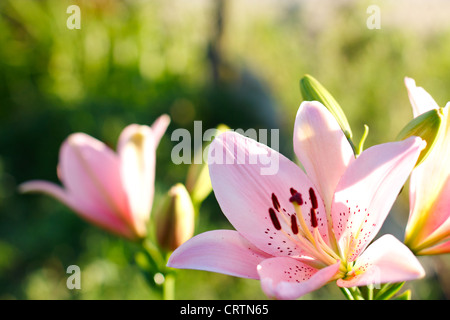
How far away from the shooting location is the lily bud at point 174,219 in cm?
51

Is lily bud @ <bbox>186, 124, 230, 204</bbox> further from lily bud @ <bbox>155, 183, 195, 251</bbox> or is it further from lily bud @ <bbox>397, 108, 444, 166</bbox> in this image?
lily bud @ <bbox>397, 108, 444, 166</bbox>

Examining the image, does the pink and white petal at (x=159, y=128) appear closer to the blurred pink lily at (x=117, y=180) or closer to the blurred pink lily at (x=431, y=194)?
the blurred pink lily at (x=117, y=180)

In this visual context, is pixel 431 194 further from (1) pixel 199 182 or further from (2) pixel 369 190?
(1) pixel 199 182

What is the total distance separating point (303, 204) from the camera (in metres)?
0.40

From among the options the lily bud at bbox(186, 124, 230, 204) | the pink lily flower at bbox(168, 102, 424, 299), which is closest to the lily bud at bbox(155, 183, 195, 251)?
the lily bud at bbox(186, 124, 230, 204)

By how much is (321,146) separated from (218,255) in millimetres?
118

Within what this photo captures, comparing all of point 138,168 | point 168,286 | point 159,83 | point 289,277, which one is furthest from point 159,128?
point 159,83

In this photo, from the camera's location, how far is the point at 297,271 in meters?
0.39

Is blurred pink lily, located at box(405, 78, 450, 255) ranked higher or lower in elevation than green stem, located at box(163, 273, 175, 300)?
higher

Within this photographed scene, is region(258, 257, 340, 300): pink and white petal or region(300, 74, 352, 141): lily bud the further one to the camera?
region(300, 74, 352, 141): lily bud

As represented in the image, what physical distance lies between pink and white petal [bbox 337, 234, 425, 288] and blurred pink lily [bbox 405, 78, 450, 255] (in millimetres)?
70

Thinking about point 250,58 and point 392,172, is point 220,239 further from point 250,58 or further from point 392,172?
point 250,58

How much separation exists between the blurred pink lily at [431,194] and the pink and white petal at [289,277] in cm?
10

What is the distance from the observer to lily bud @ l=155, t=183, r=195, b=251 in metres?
0.51
